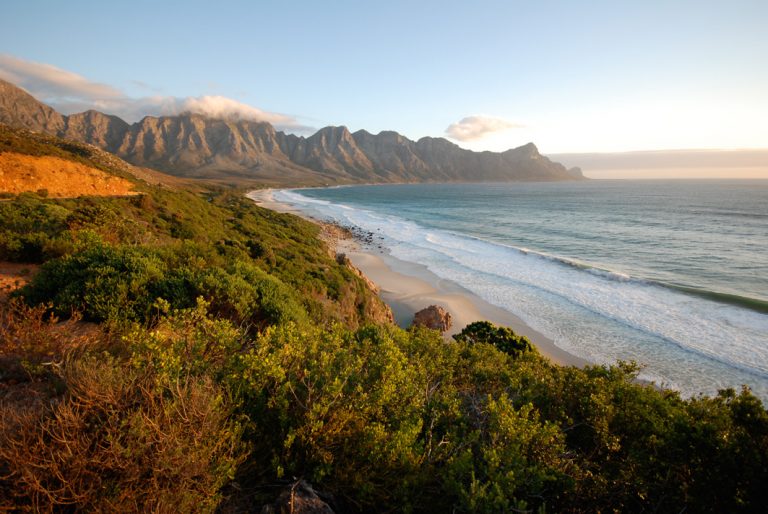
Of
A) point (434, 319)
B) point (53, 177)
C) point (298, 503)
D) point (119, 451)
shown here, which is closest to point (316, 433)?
point (298, 503)

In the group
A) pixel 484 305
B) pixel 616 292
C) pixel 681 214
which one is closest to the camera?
pixel 484 305

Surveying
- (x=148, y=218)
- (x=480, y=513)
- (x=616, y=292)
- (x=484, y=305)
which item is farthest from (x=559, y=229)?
(x=480, y=513)

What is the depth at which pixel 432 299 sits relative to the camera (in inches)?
1052

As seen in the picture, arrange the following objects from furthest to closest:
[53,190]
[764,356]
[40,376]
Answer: [53,190] < [764,356] < [40,376]

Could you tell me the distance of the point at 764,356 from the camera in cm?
1781

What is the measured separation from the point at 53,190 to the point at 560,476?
105 ft

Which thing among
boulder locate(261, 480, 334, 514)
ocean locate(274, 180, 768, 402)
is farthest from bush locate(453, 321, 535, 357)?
boulder locate(261, 480, 334, 514)

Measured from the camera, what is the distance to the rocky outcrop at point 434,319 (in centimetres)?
2129

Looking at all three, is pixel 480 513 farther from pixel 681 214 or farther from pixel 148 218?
pixel 681 214

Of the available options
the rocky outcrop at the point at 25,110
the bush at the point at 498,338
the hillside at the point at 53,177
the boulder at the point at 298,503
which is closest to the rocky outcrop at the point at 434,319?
the bush at the point at 498,338

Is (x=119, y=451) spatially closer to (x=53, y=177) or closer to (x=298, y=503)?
(x=298, y=503)

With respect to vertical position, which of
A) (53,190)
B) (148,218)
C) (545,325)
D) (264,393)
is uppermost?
(53,190)

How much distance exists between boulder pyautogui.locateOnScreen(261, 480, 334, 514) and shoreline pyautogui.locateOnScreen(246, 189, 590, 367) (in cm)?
1693

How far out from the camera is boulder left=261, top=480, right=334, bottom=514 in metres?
3.44
